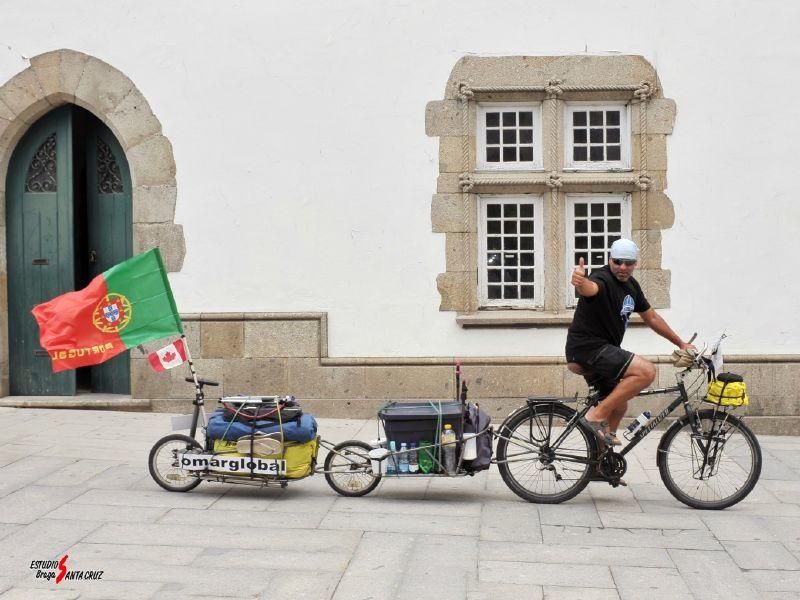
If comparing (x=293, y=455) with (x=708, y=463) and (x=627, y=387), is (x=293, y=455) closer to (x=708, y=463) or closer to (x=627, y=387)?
(x=627, y=387)

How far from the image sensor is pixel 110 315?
23.1 feet

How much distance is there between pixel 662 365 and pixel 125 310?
499 centimetres

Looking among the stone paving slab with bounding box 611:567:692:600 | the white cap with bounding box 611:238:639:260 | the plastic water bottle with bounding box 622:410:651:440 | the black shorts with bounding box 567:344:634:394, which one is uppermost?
the white cap with bounding box 611:238:639:260

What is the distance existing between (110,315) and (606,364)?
10.6 ft

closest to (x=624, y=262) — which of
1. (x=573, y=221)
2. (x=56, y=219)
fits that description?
(x=573, y=221)

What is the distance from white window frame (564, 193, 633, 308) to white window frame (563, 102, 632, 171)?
0.25m

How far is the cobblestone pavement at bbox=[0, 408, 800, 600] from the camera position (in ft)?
16.3

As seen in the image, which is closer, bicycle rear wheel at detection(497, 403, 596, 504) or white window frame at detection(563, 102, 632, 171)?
bicycle rear wheel at detection(497, 403, 596, 504)

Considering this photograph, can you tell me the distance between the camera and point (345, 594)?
191 inches

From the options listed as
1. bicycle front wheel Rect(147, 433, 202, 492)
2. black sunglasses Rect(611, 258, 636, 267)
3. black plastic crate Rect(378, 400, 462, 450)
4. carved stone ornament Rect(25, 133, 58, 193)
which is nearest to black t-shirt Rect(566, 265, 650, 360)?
black sunglasses Rect(611, 258, 636, 267)

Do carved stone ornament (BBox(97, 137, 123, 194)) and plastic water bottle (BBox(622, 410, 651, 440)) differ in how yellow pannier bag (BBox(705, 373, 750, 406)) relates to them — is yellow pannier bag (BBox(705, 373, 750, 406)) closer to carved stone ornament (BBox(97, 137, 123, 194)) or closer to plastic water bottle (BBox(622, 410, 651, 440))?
plastic water bottle (BBox(622, 410, 651, 440))

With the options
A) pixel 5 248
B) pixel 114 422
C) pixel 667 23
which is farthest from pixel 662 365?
pixel 5 248

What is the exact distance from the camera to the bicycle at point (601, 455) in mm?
6625

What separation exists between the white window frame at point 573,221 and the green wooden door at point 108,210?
13.7 feet
